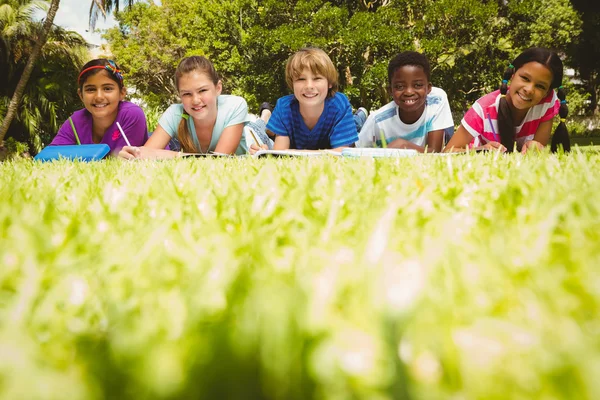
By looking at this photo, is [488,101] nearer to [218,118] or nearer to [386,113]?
[386,113]

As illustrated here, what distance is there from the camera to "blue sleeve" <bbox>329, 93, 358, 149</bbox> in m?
5.15

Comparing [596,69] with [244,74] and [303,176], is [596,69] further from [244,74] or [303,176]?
[303,176]

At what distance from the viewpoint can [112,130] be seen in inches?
200

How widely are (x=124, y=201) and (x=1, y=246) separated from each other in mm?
381

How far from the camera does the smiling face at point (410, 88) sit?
16.6ft

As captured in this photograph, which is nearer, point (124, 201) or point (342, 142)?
point (124, 201)

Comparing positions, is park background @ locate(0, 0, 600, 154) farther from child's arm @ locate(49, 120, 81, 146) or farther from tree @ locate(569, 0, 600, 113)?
child's arm @ locate(49, 120, 81, 146)

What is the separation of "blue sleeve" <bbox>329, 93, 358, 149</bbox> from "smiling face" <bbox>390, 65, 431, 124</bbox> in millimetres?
659

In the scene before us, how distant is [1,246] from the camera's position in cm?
73

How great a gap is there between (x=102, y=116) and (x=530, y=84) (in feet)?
16.0

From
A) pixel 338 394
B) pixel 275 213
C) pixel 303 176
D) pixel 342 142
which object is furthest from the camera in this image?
pixel 342 142

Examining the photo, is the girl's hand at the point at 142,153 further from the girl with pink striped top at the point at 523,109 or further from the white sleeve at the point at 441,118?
the white sleeve at the point at 441,118

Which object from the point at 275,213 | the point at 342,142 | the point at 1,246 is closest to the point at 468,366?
the point at 275,213

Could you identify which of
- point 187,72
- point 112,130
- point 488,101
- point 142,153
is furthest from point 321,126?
point 112,130
